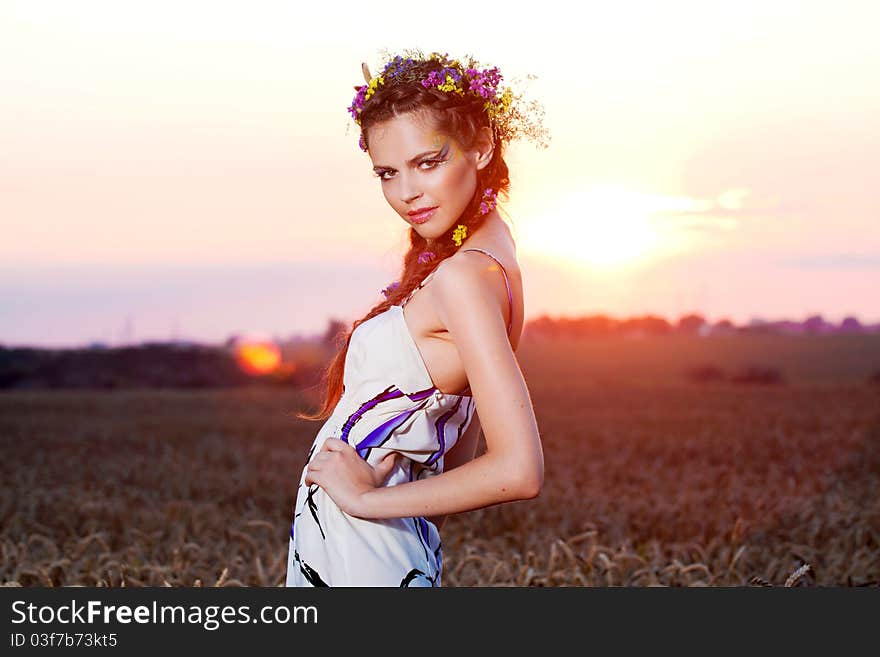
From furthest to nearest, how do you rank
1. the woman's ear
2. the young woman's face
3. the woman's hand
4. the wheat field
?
the wheat field, the woman's ear, the young woman's face, the woman's hand

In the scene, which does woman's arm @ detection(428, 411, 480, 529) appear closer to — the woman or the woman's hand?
the woman

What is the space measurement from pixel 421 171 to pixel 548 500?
6.02 metres

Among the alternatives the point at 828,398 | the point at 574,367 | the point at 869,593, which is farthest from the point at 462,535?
the point at 574,367

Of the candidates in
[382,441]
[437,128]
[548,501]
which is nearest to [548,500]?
[548,501]

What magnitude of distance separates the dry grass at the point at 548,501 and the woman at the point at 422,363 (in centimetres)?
212

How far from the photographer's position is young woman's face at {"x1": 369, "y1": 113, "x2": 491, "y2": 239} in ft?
8.73

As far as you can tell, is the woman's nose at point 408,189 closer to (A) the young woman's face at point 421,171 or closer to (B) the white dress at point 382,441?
(A) the young woman's face at point 421,171

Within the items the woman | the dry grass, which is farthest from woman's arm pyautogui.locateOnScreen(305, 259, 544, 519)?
the dry grass

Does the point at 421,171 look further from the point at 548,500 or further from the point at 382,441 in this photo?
the point at 548,500

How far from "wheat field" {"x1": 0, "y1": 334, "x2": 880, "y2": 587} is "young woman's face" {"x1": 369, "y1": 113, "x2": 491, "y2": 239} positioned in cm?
85

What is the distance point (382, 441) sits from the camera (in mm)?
2652

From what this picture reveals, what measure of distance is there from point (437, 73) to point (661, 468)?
8.45 meters

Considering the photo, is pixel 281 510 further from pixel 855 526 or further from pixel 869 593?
pixel 869 593

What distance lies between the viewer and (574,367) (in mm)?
31328
